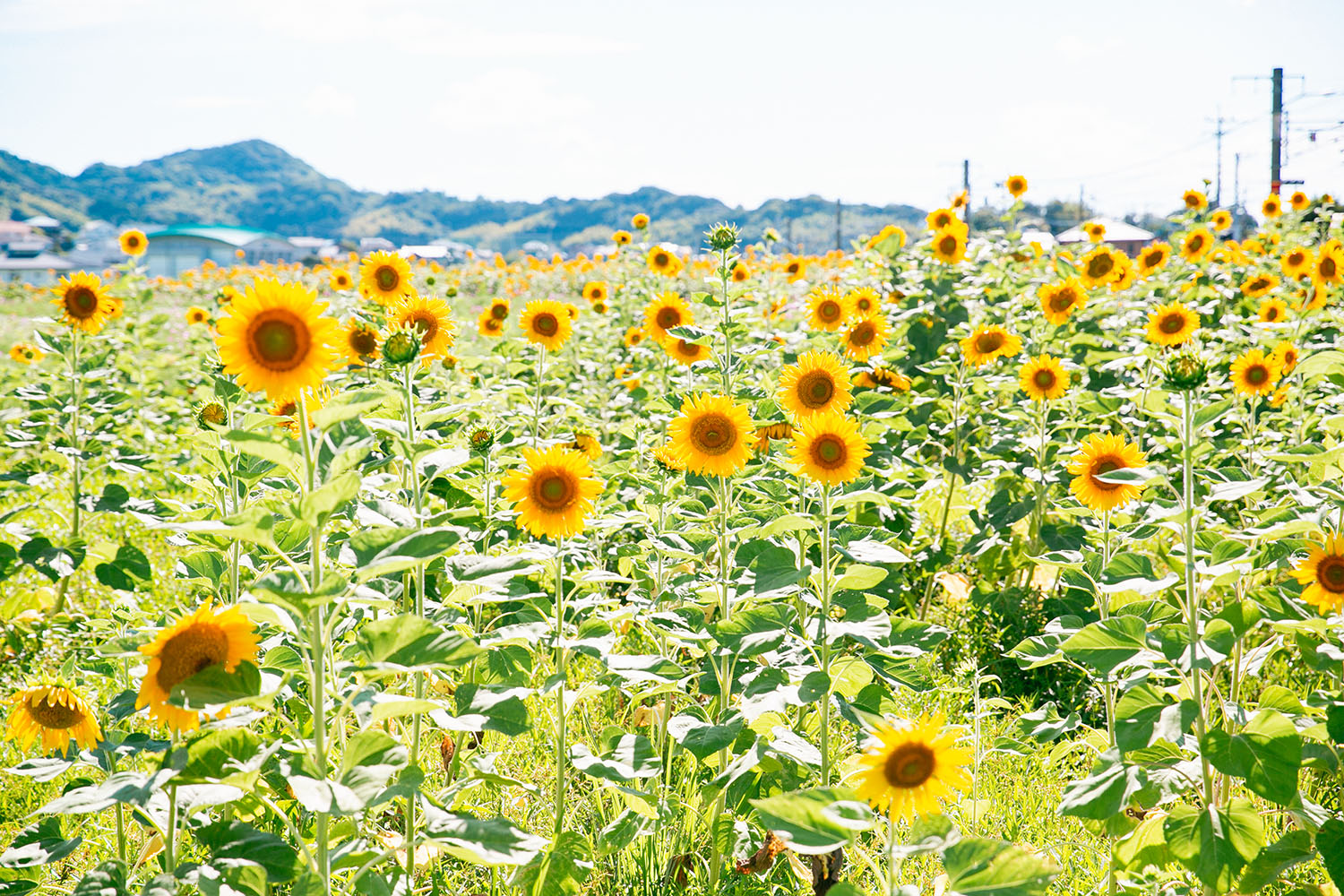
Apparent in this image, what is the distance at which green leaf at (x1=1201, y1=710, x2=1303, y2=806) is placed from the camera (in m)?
1.67

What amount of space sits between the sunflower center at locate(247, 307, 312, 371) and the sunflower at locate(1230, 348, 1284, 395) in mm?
3367

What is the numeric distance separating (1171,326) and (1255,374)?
0.67 metres

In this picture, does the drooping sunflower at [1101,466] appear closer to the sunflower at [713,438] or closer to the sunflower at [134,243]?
the sunflower at [713,438]

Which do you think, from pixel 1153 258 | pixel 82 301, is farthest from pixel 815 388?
pixel 1153 258

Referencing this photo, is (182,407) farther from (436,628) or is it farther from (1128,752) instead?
(1128,752)

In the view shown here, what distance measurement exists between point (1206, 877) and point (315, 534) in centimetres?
168

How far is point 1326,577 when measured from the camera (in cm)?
197

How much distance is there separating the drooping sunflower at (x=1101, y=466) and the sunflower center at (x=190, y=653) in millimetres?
2043

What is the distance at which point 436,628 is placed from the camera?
58.2 inches

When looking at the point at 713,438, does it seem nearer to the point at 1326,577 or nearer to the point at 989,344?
the point at 1326,577

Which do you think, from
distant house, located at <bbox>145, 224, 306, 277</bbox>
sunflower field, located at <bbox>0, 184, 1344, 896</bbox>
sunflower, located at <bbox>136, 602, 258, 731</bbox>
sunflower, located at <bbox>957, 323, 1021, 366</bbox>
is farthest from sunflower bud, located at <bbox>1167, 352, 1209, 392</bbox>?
distant house, located at <bbox>145, 224, 306, 277</bbox>

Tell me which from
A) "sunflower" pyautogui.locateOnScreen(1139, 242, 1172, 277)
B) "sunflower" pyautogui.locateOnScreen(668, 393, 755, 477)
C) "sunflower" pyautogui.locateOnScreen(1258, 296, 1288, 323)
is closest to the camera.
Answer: "sunflower" pyautogui.locateOnScreen(668, 393, 755, 477)

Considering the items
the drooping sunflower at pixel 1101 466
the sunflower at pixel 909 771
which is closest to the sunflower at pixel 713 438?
the drooping sunflower at pixel 1101 466

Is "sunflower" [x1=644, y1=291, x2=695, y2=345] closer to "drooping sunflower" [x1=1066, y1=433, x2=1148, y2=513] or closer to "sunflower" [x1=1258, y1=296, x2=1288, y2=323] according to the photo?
"drooping sunflower" [x1=1066, y1=433, x2=1148, y2=513]
